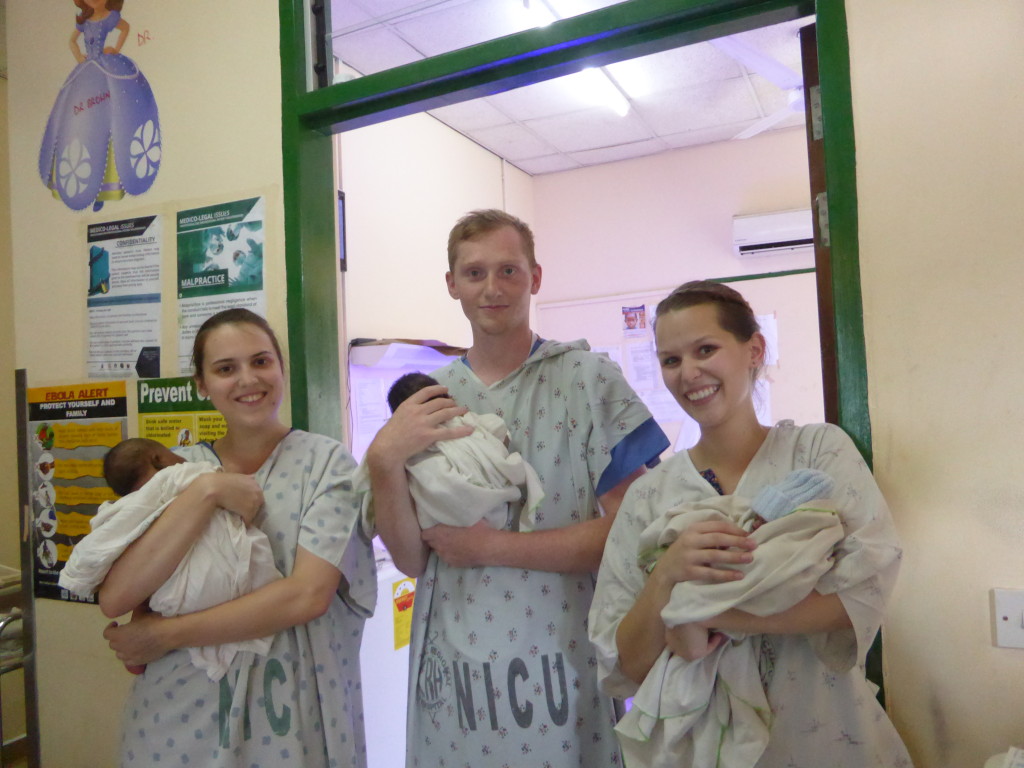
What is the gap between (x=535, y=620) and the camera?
1326 millimetres

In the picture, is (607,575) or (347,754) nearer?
(607,575)

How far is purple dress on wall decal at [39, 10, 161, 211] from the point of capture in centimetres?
204

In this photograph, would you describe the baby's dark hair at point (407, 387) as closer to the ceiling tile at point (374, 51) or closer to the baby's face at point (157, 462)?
the baby's face at point (157, 462)

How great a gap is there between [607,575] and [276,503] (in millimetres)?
686

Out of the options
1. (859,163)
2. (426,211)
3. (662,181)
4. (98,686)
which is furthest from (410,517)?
(662,181)

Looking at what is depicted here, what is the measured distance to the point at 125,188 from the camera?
6.77 feet

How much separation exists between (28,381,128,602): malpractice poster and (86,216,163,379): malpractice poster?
0.08 metres

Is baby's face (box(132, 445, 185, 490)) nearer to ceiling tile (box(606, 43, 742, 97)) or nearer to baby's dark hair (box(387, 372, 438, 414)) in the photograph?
baby's dark hair (box(387, 372, 438, 414))

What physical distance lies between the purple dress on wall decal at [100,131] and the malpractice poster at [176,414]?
1.87 ft

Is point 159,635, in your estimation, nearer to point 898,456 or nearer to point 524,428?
point 524,428

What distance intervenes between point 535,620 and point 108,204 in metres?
1.70

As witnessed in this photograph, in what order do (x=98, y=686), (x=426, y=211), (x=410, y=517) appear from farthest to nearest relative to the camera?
(x=426, y=211) → (x=98, y=686) → (x=410, y=517)

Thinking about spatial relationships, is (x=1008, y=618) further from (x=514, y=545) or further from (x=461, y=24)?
(x=461, y=24)

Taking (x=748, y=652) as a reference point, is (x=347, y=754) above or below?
below
